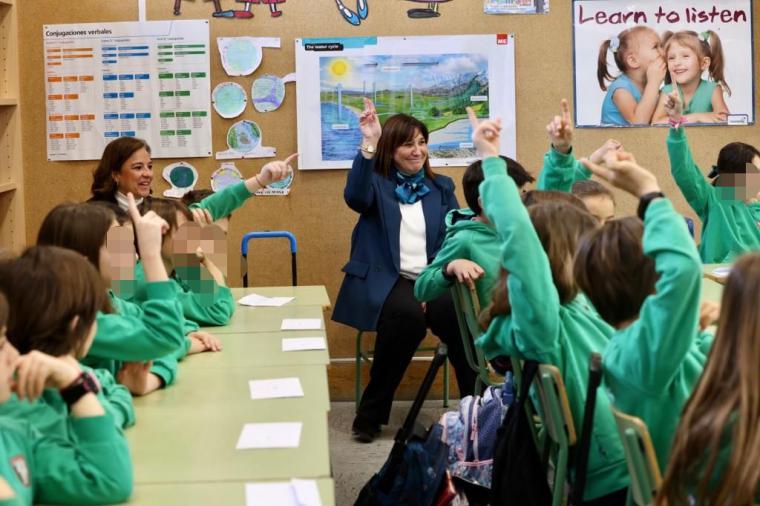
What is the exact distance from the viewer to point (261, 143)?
491cm

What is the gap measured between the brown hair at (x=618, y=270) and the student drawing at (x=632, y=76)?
3.21 metres

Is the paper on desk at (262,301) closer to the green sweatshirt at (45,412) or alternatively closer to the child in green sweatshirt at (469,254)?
the child in green sweatshirt at (469,254)

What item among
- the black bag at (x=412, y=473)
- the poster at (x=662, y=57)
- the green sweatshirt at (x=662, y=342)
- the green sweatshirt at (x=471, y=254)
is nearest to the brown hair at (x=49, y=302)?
the green sweatshirt at (x=662, y=342)

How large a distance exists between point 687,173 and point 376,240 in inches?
57.5

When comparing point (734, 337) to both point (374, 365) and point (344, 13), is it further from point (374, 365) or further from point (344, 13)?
point (344, 13)

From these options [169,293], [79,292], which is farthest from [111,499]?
[169,293]

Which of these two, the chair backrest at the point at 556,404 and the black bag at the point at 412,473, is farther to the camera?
the black bag at the point at 412,473

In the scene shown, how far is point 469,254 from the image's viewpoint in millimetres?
3309

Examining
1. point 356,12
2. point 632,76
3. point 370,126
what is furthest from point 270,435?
point 632,76

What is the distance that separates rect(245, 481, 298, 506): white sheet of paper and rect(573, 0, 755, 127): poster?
12.1 feet

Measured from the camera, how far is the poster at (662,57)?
4875mm

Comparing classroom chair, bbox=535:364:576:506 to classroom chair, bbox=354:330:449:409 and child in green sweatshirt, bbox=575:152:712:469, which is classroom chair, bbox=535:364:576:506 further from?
classroom chair, bbox=354:330:449:409

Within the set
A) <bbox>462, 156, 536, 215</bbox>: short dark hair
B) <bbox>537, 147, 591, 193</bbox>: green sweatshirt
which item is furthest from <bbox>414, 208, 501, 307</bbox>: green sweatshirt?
<bbox>537, 147, 591, 193</bbox>: green sweatshirt

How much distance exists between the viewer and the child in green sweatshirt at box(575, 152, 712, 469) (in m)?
1.65
